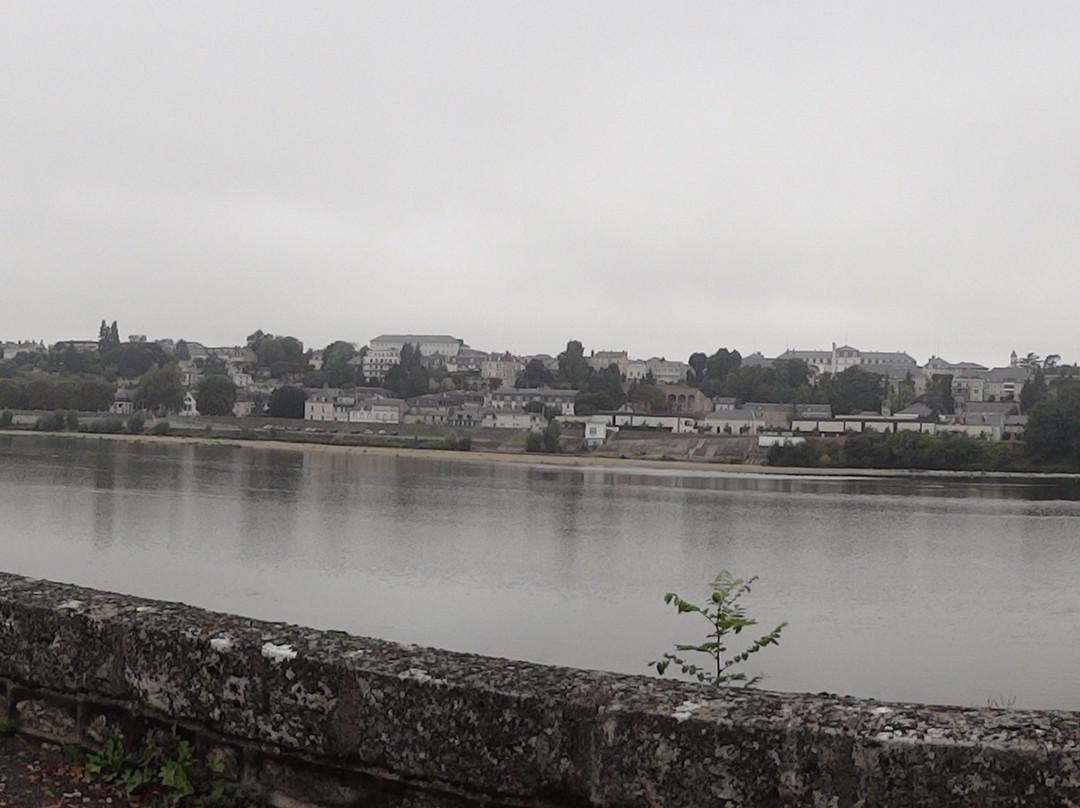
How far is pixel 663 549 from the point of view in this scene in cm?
2744

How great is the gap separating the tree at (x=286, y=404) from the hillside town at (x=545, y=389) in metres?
0.14

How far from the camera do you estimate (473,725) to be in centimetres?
267

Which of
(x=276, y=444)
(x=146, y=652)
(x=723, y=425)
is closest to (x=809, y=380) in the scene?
(x=723, y=425)

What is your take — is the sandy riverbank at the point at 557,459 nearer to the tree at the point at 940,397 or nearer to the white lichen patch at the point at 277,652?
the tree at the point at 940,397

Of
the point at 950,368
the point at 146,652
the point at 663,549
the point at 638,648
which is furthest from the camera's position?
the point at 950,368

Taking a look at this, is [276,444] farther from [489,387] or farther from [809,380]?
[809,380]

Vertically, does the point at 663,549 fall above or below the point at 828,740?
below

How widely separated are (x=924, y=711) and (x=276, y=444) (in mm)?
94135

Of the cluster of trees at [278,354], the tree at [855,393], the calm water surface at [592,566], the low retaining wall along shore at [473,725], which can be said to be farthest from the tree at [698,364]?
the low retaining wall along shore at [473,725]

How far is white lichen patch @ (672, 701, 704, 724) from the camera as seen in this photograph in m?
2.49

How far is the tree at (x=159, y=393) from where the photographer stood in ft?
362

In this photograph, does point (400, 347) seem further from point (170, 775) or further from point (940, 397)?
point (170, 775)

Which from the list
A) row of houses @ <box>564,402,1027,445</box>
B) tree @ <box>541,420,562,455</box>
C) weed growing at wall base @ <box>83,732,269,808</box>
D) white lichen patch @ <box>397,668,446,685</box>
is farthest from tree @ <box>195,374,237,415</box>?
white lichen patch @ <box>397,668,446,685</box>

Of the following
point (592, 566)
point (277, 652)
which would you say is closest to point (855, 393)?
point (592, 566)
